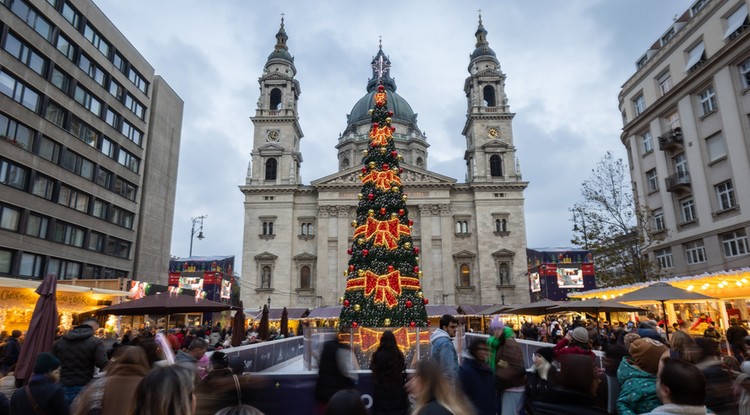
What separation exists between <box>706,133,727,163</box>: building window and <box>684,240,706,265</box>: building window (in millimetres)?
4947

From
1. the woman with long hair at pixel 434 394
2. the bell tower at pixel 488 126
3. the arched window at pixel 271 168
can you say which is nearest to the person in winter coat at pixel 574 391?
the woman with long hair at pixel 434 394

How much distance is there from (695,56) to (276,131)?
42072 mm

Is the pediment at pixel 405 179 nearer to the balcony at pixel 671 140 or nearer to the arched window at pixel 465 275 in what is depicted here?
the arched window at pixel 465 275

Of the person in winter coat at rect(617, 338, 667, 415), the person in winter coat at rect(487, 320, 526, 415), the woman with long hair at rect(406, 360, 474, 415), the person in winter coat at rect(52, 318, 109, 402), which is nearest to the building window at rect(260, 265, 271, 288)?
the person in winter coat at rect(52, 318, 109, 402)

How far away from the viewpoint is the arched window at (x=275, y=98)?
5653 cm

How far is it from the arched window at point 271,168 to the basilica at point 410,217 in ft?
0.40

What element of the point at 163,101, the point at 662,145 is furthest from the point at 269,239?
the point at 662,145

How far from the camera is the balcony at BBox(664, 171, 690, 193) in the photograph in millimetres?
26656

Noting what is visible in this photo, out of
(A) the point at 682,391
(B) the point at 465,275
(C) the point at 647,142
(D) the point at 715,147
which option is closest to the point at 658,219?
(C) the point at 647,142

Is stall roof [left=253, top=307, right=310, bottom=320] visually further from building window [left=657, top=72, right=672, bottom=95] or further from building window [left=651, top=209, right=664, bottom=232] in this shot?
building window [left=657, top=72, right=672, bottom=95]

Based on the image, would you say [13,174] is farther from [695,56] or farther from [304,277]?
[695,56]

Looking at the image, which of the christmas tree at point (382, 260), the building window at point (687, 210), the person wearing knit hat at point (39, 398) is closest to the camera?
the person wearing knit hat at point (39, 398)

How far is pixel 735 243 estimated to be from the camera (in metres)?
23.4

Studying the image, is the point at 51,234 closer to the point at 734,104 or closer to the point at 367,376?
the point at 367,376
